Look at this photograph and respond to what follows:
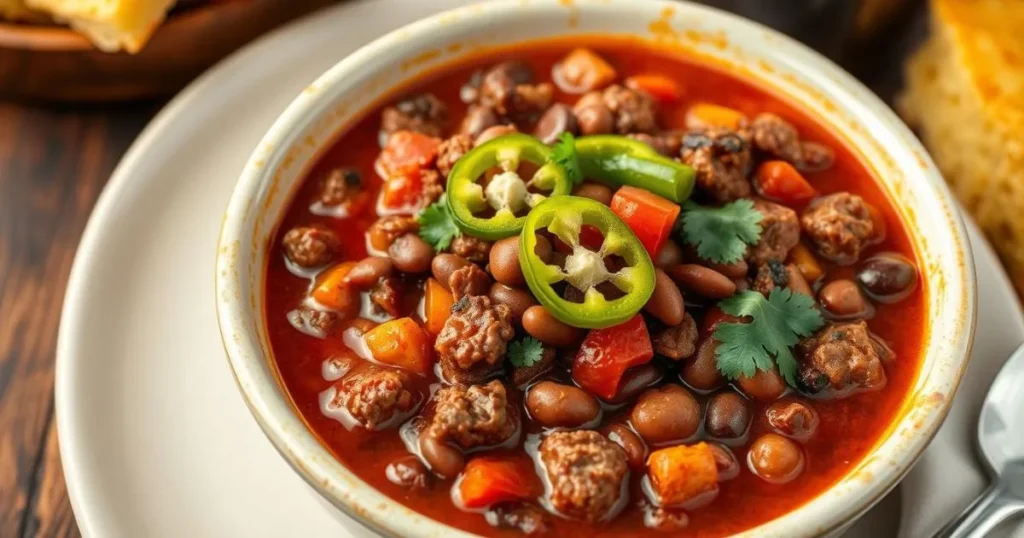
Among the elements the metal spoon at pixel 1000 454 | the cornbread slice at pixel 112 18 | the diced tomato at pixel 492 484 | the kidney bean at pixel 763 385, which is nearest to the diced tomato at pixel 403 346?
the diced tomato at pixel 492 484

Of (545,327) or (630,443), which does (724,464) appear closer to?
(630,443)

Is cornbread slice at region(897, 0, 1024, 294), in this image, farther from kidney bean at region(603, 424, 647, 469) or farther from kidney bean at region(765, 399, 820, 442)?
kidney bean at region(603, 424, 647, 469)

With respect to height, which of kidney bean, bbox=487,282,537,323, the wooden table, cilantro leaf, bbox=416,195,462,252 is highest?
cilantro leaf, bbox=416,195,462,252

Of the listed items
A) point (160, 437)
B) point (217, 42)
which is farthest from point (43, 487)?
point (217, 42)

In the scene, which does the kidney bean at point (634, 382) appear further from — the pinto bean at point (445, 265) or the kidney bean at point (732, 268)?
the pinto bean at point (445, 265)

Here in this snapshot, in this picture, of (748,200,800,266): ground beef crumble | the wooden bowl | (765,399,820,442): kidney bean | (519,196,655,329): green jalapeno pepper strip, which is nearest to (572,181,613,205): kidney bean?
(519,196,655,329): green jalapeno pepper strip

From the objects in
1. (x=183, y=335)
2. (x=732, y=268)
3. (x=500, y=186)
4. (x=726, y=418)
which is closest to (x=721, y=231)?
(x=732, y=268)

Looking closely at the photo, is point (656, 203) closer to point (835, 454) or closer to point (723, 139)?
point (723, 139)
